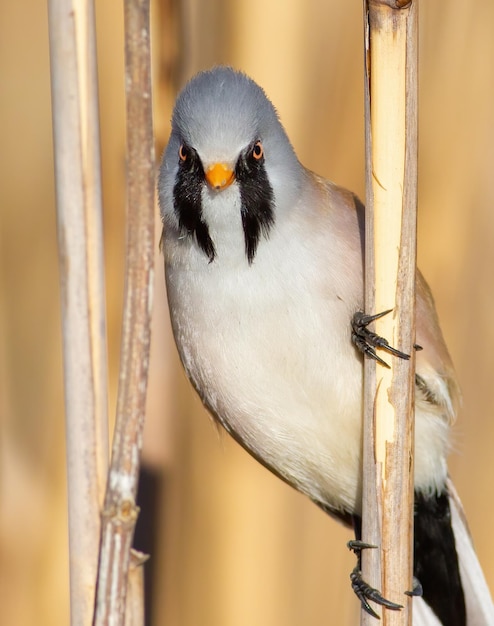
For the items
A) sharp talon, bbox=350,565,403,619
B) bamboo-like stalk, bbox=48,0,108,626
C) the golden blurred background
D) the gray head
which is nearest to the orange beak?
the gray head

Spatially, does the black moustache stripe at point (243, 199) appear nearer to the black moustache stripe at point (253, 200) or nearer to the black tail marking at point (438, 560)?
the black moustache stripe at point (253, 200)

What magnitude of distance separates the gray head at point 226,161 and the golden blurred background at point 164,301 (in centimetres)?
38

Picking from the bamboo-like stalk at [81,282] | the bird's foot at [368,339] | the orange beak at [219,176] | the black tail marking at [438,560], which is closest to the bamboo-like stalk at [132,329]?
the bamboo-like stalk at [81,282]

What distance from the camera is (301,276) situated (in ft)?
4.83

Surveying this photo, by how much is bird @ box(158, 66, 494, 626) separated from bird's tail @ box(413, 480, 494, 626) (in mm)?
31

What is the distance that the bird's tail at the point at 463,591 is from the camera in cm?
175

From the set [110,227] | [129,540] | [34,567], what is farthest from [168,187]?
[34,567]

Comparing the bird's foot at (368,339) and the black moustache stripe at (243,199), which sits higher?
the black moustache stripe at (243,199)

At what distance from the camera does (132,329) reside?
109cm

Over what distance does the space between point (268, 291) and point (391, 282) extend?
0.83 ft

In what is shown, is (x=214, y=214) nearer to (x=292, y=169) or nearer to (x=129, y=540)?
(x=292, y=169)

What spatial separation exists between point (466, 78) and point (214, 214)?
795 millimetres

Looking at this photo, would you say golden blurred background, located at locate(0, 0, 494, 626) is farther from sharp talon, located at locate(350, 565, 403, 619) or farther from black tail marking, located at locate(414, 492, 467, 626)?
sharp talon, located at locate(350, 565, 403, 619)

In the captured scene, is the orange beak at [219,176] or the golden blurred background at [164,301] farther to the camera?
the golden blurred background at [164,301]
